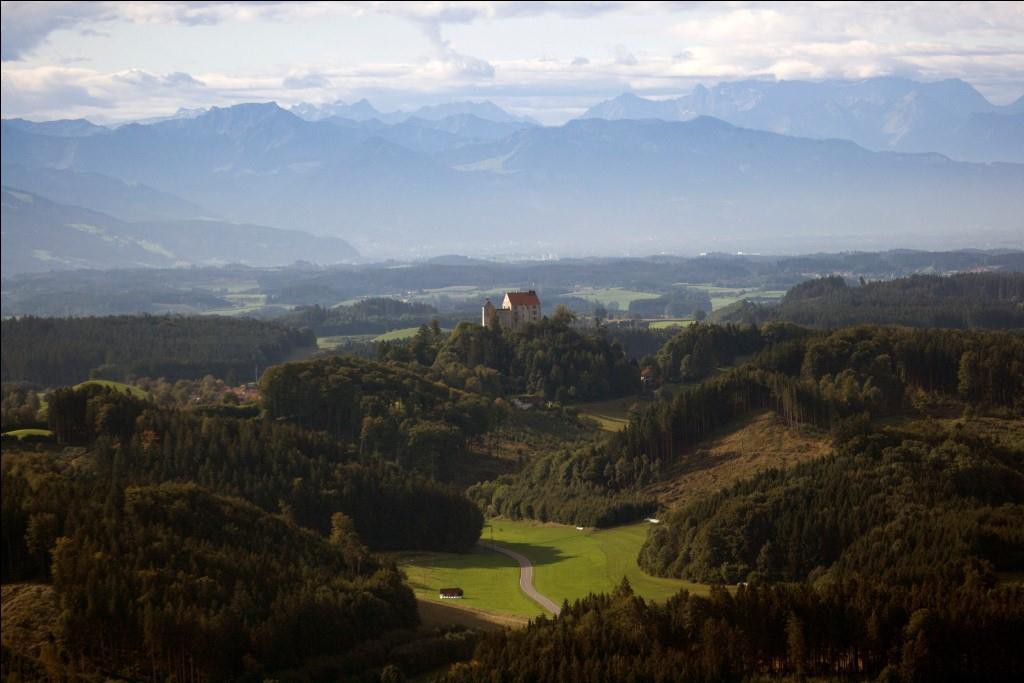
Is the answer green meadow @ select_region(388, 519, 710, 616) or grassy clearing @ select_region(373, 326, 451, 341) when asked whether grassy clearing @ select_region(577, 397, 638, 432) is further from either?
grassy clearing @ select_region(373, 326, 451, 341)

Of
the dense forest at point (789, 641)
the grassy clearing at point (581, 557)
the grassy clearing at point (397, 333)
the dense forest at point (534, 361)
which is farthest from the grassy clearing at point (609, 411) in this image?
the grassy clearing at point (397, 333)

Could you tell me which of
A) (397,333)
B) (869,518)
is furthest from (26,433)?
(397,333)

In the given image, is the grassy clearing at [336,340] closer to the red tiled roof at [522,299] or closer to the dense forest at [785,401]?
the red tiled roof at [522,299]

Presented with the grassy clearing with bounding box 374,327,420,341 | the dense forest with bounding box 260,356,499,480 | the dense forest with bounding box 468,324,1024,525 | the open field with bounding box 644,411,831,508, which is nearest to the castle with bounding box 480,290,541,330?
the dense forest with bounding box 260,356,499,480

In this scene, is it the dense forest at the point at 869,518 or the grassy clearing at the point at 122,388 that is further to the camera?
the grassy clearing at the point at 122,388

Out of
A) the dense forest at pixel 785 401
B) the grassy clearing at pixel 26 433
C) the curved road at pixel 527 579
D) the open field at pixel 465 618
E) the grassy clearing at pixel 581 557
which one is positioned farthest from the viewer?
the dense forest at pixel 785 401

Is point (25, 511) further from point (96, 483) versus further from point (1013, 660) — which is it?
point (1013, 660)

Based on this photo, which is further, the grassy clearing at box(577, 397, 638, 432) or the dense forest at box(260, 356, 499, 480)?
the grassy clearing at box(577, 397, 638, 432)

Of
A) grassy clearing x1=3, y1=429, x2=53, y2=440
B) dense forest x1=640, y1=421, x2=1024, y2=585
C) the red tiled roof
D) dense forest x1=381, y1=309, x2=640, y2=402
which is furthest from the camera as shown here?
the red tiled roof

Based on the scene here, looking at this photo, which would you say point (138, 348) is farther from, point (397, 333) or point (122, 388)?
point (122, 388)
